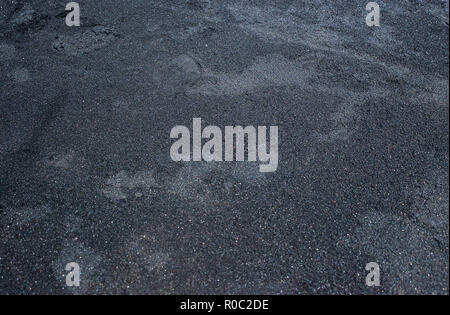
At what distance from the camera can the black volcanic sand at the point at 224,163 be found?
3074mm

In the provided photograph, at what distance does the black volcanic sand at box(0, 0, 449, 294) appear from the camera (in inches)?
121

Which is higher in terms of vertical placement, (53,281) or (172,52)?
(172,52)

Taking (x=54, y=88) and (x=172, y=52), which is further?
(x=172, y=52)

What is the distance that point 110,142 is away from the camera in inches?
156

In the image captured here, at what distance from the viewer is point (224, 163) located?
383 centimetres

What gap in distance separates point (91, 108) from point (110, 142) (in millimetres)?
645

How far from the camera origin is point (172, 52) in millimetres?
4996

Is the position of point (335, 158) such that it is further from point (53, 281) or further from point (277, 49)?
point (53, 281)
